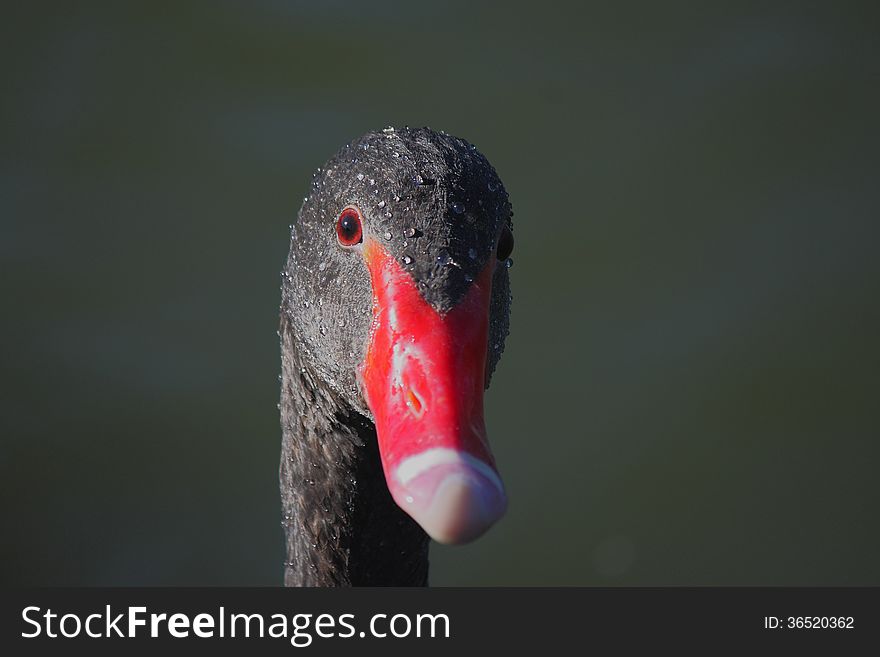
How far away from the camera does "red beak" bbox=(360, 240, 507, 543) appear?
1.96 m

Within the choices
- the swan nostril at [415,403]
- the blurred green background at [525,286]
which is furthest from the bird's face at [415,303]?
the blurred green background at [525,286]

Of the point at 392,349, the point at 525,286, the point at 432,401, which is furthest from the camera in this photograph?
the point at 525,286

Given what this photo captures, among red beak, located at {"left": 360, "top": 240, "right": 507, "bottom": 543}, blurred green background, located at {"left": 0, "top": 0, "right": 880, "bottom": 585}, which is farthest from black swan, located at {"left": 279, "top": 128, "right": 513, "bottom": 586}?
blurred green background, located at {"left": 0, "top": 0, "right": 880, "bottom": 585}

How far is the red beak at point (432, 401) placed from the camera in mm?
1963

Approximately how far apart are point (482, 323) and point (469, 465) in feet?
1.47

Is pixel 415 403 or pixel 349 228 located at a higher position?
pixel 349 228

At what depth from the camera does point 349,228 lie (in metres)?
2.61

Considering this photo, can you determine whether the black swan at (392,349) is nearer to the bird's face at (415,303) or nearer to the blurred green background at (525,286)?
the bird's face at (415,303)

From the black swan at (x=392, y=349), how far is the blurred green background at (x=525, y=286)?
6.52ft

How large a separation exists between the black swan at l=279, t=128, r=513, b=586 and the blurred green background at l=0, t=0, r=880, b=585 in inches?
78.2

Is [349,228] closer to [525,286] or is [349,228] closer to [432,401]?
[432,401]

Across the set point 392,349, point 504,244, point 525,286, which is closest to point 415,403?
point 392,349

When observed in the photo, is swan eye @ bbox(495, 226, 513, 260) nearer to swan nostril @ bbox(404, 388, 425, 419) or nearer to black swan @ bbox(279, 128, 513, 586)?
black swan @ bbox(279, 128, 513, 586)

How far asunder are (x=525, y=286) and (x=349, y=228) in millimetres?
3299
